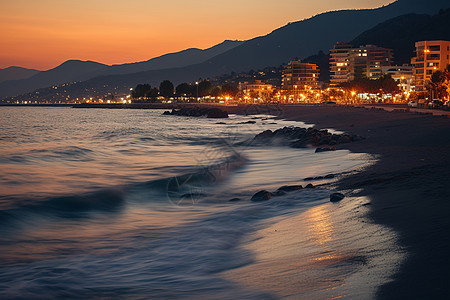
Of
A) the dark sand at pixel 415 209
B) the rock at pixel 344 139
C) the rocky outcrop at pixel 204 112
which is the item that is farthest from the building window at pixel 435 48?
the dark sand at pixel 415 209

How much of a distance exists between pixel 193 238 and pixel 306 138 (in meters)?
24.7

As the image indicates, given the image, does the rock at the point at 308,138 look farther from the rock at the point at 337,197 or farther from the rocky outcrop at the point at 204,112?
the rocky outcrop at the point at 204,112

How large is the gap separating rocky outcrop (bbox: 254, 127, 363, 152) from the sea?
250 inches

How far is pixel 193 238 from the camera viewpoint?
37.9ft

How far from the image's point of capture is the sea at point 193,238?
7383mm

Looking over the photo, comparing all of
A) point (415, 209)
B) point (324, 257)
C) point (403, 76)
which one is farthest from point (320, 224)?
point (403, 76)

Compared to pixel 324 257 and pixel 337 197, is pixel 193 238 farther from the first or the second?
pixel 324 257

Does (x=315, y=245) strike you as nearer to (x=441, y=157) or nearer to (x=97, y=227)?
(x=97, y=227)

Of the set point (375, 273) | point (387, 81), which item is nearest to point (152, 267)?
point (375, 273)

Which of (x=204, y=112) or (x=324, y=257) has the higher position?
(x=204, y=112)

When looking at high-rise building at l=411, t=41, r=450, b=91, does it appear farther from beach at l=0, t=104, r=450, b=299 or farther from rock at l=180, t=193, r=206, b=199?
rock at l=180, t=193, r=206, b=199

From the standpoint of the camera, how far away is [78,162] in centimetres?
3103

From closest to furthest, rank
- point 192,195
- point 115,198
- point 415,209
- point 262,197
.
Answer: point 415,209
point 262,197
point 192,195
point 115,198

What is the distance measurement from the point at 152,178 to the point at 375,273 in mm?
17987
